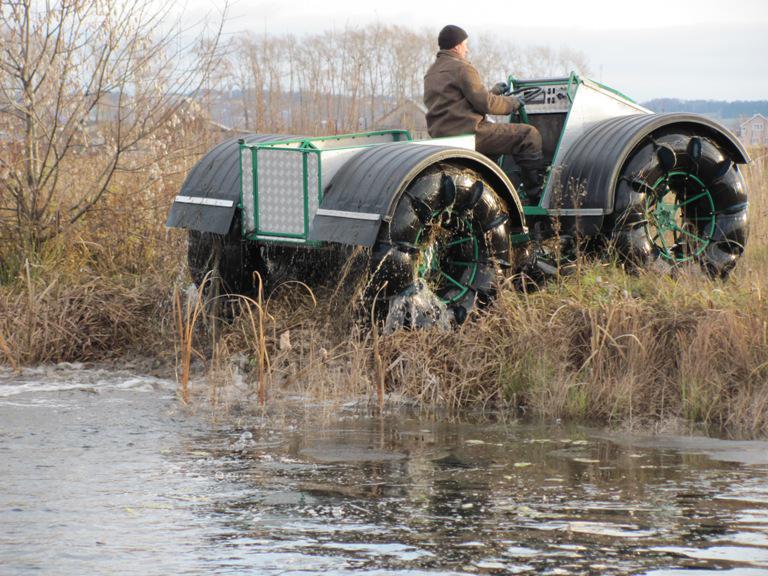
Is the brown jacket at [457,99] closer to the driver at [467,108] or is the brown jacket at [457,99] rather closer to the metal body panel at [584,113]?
the driver at [467,108]

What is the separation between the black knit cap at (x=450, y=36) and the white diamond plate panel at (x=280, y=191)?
2.01 metres

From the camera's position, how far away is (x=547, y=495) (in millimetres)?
5316

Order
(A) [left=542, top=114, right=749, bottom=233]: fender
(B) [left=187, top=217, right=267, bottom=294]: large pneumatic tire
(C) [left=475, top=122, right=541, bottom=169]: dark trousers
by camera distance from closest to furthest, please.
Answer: (B) [left=187, top=217, right=267, bottom=294]: large pneumatic tire, (A) [left=542, top=114, right=749, bottom=233]: fender, (C) [left=475, top=122, right=541, bottom=169]: dark trousers

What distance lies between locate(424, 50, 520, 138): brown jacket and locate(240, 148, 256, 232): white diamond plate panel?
5.60 feet

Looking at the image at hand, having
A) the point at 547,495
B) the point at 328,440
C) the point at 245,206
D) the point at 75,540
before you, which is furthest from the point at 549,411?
the point at 75,540

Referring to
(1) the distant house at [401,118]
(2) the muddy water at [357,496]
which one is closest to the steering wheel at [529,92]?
(2) the muddy water at [357,496]

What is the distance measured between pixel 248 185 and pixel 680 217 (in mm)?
3565

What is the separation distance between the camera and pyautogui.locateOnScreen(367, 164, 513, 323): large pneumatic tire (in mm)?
7695

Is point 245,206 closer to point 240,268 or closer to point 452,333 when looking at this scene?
point 240,268

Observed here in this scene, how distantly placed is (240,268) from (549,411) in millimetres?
2517

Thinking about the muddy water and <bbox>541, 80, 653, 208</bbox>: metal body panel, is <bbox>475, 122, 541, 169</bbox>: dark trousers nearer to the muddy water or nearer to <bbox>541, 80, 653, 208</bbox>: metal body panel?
<bbox>541, 80, 653, 208</bbox>: metal body panel

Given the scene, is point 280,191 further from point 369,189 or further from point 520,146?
point 520,146

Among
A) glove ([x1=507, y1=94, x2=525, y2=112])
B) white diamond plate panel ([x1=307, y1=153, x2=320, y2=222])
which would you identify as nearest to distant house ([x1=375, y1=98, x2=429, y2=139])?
glove ([x1=507, y1=94, x2=525, y2=112])

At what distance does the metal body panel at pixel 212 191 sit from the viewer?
8.30 m
